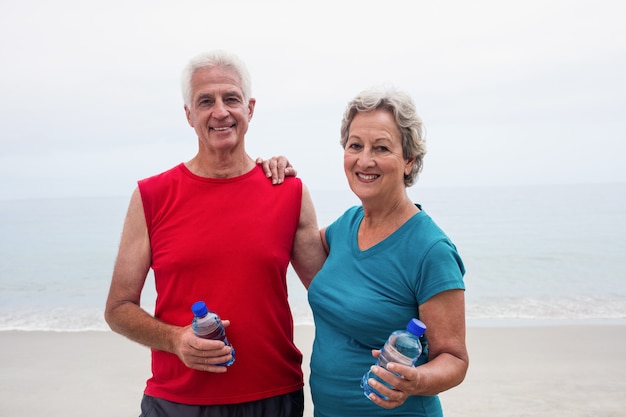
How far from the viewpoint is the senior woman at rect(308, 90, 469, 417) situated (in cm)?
236

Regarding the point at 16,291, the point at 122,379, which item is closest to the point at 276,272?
the point at 122,379

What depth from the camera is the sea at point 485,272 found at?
444 inches

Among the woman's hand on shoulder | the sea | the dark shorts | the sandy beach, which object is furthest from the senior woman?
the sea

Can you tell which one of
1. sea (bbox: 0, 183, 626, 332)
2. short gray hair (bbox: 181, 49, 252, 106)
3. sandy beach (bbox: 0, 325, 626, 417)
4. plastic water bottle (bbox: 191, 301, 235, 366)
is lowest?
sea (bbox: 0, 183, 626, 332)

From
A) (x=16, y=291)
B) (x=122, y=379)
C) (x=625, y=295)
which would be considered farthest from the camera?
(x=16, y=291)

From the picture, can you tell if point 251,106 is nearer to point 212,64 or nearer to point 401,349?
point 212,64

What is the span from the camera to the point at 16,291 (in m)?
14.1

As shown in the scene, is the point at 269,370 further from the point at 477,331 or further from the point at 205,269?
the point at 477,331

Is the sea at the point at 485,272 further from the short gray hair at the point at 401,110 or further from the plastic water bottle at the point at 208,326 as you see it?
the short gray hair at the point at 401,110

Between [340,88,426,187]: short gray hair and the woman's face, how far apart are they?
0.02m

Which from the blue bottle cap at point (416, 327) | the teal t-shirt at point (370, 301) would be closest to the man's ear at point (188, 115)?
the teal t-shirt at point (370, 301)

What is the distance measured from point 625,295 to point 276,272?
12298 mm

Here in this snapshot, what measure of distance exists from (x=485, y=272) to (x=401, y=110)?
46.5ft

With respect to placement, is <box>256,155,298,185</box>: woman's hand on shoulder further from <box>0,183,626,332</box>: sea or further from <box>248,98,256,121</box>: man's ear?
<box>0,183,626,332</box>: sea
